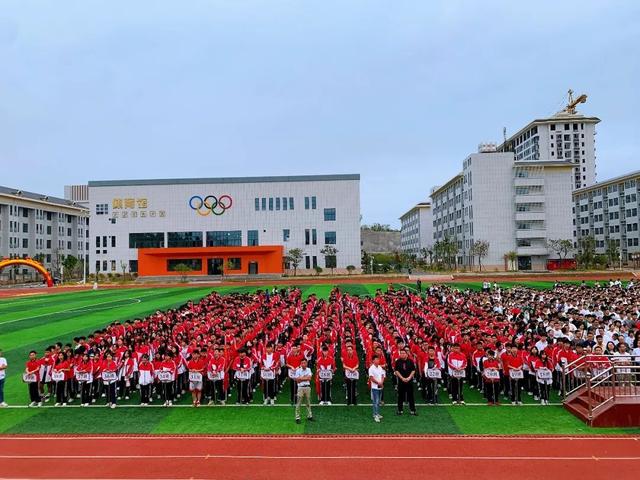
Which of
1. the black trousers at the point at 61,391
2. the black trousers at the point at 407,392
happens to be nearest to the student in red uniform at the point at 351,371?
the black trousers at the point at 407,392

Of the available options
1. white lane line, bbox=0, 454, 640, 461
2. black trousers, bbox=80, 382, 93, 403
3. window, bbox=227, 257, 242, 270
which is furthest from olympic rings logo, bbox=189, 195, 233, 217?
white lane line, bbox=0, 454, 640, 461

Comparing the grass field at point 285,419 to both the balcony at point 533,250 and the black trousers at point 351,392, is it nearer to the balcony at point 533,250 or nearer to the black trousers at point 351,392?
the black trousers at point 351,392

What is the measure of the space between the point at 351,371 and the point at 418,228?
4106 inches

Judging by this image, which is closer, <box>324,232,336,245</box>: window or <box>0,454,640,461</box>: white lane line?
<box>0,454,640,461</box>: white lane line

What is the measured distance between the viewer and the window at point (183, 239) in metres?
65.0

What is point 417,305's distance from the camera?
846 inches

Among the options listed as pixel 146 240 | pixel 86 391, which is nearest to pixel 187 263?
pixel 146 240

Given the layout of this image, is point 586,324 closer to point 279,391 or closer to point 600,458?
point 600,458

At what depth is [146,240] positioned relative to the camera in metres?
65.8

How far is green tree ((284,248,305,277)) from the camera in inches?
2399

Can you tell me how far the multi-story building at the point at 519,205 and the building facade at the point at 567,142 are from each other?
35.5m

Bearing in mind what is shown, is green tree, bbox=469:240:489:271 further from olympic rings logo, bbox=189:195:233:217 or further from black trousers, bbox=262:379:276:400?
black trousers, bbox=262:379:276:400

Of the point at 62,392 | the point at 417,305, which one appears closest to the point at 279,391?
the point at 62,392

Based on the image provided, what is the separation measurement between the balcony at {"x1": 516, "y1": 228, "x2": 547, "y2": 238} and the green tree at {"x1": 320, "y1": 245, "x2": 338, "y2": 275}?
26.3 meters
